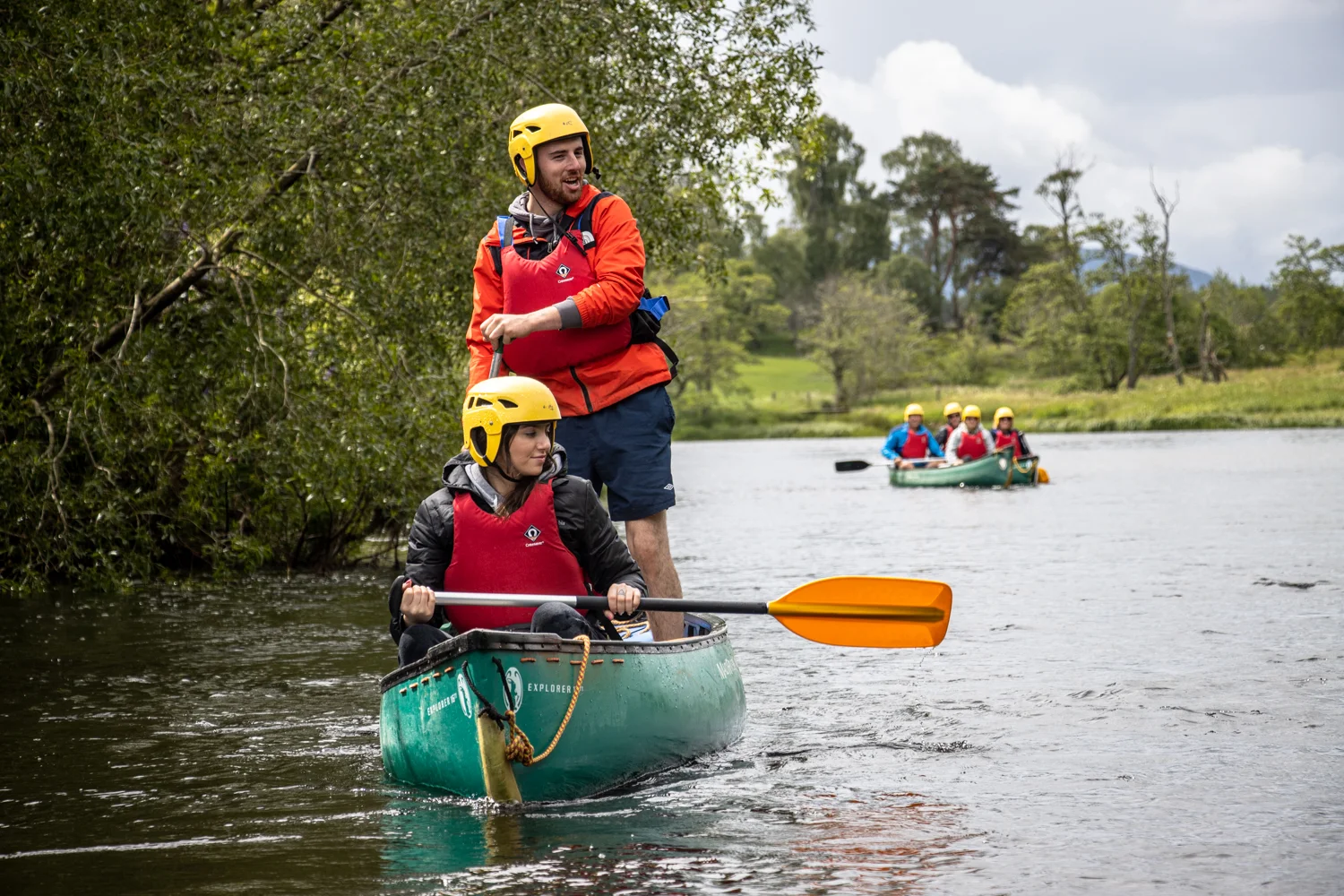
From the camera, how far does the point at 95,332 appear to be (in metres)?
10.7

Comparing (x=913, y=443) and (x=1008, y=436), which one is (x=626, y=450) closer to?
(x=1008, y=436)

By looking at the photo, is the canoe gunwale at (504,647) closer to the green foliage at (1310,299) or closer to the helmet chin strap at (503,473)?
the helmet chin strap at (503,473)

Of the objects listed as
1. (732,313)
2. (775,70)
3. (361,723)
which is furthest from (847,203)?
(361,723)

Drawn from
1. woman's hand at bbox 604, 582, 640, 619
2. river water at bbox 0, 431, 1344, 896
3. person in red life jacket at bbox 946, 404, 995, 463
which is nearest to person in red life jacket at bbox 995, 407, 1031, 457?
person in red life jacket at bbox 946, 404, 995, 463

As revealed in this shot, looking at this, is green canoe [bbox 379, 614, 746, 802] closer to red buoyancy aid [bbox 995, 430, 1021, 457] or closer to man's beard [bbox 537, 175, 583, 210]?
man's beard [bbox 537, 175, 583, 210]

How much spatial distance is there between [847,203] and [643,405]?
98.8 metres

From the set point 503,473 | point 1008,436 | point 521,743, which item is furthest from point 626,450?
point 1008,436

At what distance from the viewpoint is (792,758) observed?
6.50 metres

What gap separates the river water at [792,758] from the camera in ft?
15.7

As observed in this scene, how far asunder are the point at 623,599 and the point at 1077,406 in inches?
2062

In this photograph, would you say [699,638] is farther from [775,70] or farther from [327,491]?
[775,70]

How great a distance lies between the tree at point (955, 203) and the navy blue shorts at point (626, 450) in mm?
98867

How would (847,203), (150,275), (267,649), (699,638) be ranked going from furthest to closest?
1. (847,203)
2. (150,275)
3. (267,649)
4. (699,638)

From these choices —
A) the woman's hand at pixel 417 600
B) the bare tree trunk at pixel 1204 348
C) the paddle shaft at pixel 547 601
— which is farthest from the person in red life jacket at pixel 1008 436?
the bare tree trunk at pixel 1204 348
